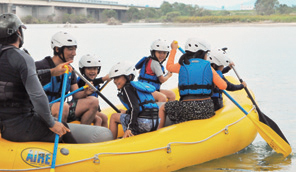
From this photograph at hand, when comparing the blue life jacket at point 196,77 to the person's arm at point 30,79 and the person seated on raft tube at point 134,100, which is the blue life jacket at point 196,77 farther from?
the person's arm at point 30,79

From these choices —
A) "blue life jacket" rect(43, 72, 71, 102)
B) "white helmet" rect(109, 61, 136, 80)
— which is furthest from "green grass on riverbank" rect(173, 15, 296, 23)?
"white helmet" rect(109, 61, 136, 80)

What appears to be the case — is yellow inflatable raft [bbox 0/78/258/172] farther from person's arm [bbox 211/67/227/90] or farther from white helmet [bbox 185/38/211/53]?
white helmet [bbox 185/38/211/53]

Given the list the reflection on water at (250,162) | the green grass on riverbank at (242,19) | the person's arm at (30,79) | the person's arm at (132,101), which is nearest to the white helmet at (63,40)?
the person's arm at (132,101)

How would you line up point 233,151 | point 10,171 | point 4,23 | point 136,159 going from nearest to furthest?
1. point 4,23
2. point 10,171
3. point 136,159
4. point 233,151

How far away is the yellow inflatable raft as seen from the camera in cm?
402

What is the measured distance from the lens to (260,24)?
5941 centimetres

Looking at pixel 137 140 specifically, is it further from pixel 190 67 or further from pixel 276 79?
pixel 276 79

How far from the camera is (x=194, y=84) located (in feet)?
17.3

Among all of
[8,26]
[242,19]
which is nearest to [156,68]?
[8,26]

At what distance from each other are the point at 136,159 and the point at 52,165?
86 cm

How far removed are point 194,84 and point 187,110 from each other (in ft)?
1.00

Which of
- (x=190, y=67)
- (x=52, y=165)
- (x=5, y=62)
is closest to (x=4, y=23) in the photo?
(x=5, y=62)

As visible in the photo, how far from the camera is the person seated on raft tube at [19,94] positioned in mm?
3631

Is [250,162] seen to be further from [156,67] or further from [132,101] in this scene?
[132,101]
